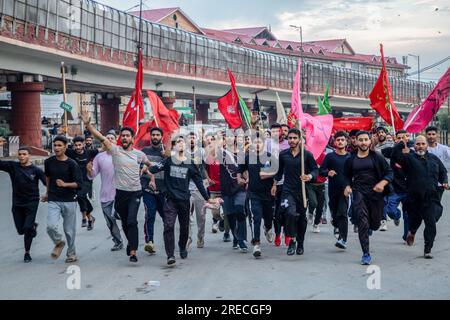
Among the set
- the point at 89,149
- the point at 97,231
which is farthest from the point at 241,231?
the point at 89,149

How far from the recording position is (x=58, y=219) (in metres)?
Answer: 8.87

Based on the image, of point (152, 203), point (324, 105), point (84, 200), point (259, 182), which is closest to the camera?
point (259, 182)

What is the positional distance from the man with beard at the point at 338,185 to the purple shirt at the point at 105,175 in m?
2.95

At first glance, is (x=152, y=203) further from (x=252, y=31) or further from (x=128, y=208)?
(x=252, y=31)

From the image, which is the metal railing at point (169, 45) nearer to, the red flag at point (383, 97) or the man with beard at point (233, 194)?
the red flag at point (383, 97)

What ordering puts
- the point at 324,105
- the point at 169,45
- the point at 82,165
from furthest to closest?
the point at 169,45
the point at 324,105
the point at 82,165

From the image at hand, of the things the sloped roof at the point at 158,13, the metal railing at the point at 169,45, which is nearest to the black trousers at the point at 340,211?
the metal railing at the point at 169,45

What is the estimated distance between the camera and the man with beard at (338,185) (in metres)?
9.57

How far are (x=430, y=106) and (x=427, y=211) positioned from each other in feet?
14.2

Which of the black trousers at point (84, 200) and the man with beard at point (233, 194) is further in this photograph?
the black trousers at point (84, 200)

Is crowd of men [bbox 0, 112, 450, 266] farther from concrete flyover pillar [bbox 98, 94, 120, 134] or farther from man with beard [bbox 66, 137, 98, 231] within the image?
concrete flyover pillar [bbox 98, 94, 120, 134]

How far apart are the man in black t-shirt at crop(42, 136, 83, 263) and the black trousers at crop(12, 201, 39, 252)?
0.34 metres

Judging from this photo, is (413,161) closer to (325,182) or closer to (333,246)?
(333,246)

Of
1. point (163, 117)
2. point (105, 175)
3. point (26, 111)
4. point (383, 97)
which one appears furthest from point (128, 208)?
point (26, 111)
